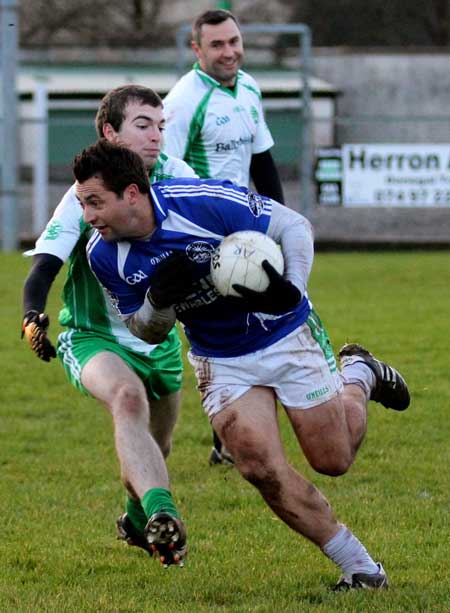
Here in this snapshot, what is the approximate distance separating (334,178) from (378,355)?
33.6 ft

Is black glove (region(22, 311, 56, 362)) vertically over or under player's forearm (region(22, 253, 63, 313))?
under

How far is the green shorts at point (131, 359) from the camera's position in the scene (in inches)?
217

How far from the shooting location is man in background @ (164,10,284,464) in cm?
790

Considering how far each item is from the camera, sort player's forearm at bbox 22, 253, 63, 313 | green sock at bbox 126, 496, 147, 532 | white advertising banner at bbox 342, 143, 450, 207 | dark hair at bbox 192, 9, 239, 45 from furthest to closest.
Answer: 1. white advertising banner at bbox 342, 143, 450, 207
2. dark hair at bbox 192, 9, 239, 45
3. green sock at bbox 126, 496, 147, 532
4. player's forearm at bbox 22, 253, 63, 313

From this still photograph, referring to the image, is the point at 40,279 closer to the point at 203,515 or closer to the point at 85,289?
the point at 85,289

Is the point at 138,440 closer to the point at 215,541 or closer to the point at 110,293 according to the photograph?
the point at 110,293

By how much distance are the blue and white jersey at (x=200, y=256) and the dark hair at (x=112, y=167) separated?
114 millimetres

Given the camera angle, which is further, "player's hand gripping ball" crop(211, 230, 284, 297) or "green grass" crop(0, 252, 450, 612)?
"green grass" crop(0, 252, 450, 612)

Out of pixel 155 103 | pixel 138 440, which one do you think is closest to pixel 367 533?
pixel 138 440

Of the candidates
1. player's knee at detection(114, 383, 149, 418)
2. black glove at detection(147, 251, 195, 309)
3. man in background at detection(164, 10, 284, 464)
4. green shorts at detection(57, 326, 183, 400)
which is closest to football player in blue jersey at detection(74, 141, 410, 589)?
black glove at detection(147, 251, 195, 309)

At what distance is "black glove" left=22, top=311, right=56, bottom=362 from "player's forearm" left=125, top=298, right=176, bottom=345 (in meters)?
0.36

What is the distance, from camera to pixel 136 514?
5.57 m

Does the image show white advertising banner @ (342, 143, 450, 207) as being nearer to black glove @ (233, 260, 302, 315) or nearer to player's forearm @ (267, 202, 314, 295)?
player's forearm @ (267, 202, 314, 295)

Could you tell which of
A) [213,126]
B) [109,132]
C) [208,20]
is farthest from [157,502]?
[208,20]
